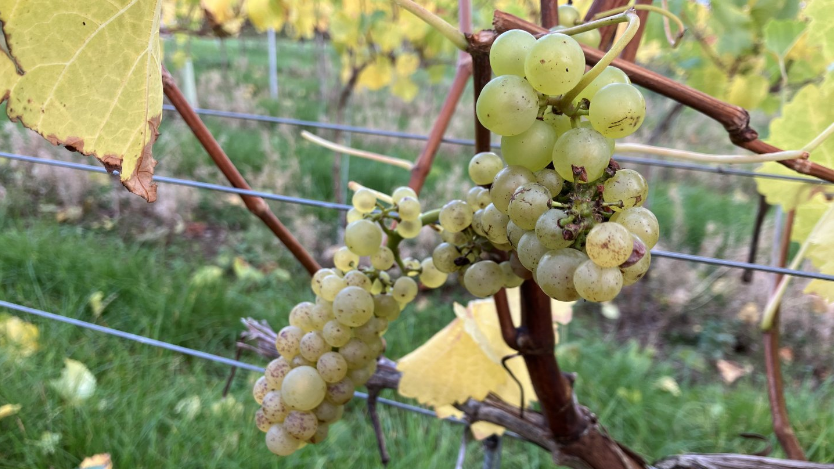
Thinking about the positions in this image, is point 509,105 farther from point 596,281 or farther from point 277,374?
point 277,374

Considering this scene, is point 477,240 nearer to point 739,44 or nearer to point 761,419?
point 739,44

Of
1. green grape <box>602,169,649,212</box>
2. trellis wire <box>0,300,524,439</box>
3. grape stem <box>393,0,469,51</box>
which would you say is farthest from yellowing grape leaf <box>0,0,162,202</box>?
trellis wire <box>0,300,524,439</box>

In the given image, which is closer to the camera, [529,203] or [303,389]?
[529,203]

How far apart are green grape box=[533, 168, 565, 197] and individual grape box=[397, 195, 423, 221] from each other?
147mm

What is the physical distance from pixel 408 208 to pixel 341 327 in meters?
0.12

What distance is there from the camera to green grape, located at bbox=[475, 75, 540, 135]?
0.28 meters

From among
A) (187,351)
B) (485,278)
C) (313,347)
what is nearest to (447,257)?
(485,278)

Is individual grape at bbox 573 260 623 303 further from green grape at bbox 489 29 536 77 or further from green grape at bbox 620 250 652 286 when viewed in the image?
green grape at bbox 489 29 536 77

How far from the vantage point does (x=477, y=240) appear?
405 millimetres

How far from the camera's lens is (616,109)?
10.5 inches

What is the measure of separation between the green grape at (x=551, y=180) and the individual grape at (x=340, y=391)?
0.26 meters

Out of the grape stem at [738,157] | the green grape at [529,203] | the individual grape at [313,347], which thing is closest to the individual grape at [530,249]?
the green grape at [529,203]

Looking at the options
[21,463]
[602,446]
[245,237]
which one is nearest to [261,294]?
[245,237]

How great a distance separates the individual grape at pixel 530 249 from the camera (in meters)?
0.29
